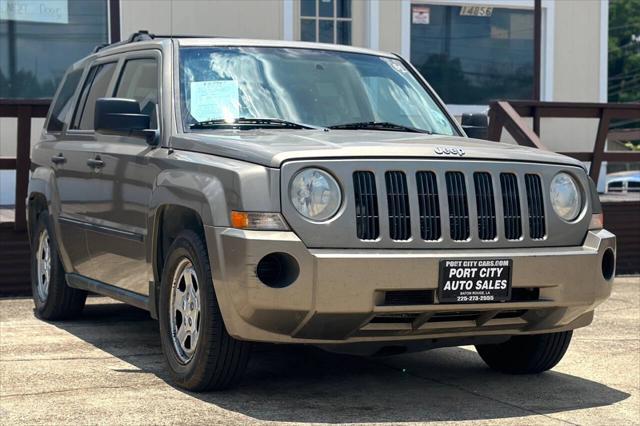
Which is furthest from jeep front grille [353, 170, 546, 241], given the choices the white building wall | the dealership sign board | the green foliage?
the green foliage

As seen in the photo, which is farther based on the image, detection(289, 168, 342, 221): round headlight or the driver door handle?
the driver door handle

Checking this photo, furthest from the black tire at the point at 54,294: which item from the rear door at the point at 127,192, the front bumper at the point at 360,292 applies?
the front bumper at the point at 360,292

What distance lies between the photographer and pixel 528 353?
22.5 feet

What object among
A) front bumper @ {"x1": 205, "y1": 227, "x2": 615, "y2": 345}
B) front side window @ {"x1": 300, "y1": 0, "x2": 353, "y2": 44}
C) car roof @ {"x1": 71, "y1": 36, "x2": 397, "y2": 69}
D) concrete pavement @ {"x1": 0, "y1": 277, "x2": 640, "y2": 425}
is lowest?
concrete pavement @ {"x1": 0, "y1": 277, "x2": 640, "y2": 425}

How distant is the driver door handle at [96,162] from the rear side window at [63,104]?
3.36ft

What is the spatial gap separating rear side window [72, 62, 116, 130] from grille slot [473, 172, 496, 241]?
2.90 m

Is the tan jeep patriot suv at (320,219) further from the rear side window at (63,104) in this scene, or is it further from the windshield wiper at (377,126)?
the rear side window at (63,104)

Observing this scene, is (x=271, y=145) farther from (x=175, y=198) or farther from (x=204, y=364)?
(x=204, y=364)

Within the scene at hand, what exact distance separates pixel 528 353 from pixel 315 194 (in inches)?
69.8

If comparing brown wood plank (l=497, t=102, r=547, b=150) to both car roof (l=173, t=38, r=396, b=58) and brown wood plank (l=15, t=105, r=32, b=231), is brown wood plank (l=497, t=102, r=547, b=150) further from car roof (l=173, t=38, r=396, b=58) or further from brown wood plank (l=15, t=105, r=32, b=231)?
brown wood plank (l=15, t=105, r=32, b=231)

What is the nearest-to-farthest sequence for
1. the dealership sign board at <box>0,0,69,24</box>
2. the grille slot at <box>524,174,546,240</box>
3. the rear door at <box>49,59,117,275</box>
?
the grille slot at <box>524,174,546,240</box>
the rear door at <box>49,59,117,275</box>
the dealership sign board at <box>0,0,69,24</box>

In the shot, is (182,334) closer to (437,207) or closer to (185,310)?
(185,310)

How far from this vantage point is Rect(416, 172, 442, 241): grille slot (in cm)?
589

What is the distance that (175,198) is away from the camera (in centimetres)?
630
